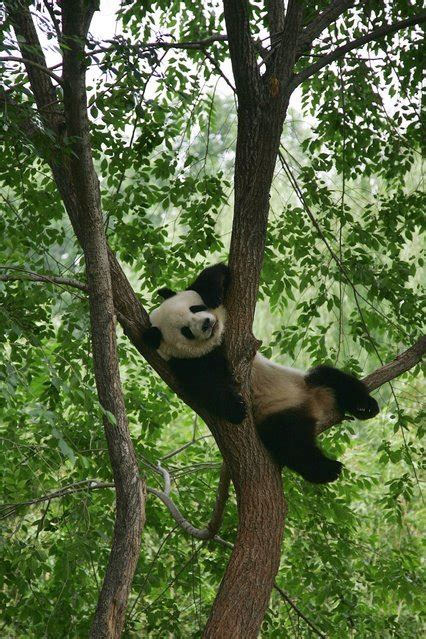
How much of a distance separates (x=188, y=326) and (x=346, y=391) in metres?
0.92

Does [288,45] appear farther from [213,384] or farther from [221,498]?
[221,498]

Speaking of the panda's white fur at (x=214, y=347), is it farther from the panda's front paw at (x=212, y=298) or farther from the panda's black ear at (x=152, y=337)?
the panda's black ear at (x=152, y=337)

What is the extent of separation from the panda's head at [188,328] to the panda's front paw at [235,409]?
553mm

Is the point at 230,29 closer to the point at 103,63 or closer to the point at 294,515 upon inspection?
the point at 103,63

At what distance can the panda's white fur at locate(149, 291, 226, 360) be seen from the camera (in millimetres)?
3908

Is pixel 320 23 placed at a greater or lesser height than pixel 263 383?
greater

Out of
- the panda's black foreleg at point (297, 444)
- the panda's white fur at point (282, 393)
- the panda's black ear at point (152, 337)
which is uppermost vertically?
the panda's white fur at point (282, 393)

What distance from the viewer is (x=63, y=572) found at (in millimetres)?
4070

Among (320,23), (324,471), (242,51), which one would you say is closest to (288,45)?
(242,51)

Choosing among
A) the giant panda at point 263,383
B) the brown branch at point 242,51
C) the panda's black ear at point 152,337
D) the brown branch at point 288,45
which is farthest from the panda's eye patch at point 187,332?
the brown branch at point 288,45

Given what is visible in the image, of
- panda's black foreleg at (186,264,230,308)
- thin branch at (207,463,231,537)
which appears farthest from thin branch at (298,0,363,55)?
thin branch at (207,463,231,537)

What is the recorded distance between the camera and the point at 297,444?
144 inches

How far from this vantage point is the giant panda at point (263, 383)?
362 cm

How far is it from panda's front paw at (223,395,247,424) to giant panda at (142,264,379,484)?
1.6 inches
